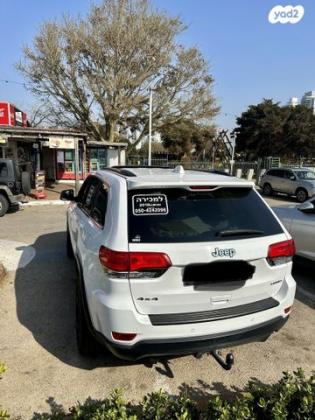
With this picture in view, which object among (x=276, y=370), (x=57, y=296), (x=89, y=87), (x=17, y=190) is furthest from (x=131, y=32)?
(x=276, y=370)

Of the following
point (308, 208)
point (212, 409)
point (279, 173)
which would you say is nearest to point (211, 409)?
point (212, 409)

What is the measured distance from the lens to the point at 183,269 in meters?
2.41

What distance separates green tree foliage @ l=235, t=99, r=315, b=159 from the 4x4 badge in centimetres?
4030

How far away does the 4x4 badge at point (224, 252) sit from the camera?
245 centimetres

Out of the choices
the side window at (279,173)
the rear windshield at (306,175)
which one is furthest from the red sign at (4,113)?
the rear windshield at (306,175)

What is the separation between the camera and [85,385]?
108 inches

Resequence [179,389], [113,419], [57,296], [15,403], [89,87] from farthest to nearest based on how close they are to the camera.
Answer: [89,87], [57,296], [179,389], [15,403], [113,419]

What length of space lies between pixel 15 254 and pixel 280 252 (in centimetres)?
516

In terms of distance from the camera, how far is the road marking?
224 inches

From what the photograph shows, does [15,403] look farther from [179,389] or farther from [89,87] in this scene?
[89,87]

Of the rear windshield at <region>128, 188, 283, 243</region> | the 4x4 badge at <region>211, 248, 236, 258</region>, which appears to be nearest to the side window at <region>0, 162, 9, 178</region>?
the rear windshield at <region>128, 188, 283, 243</region>

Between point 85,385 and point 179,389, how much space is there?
76cm

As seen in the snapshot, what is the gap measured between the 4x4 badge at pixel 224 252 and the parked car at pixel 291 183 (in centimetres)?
1523

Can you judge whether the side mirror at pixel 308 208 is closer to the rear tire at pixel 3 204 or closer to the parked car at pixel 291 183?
the rear tire at pixel 3 204
